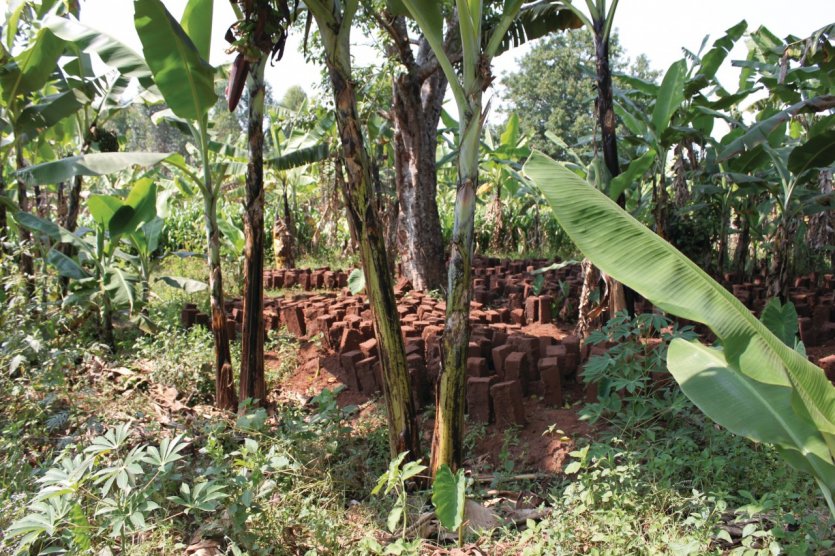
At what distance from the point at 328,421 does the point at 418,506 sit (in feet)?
2.82

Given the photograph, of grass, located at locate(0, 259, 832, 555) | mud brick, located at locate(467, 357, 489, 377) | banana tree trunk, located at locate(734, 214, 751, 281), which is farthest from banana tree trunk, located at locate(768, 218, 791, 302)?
mud brick, located at locate(467, 357, 489, 377)

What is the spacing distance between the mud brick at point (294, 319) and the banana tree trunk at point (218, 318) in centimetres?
180

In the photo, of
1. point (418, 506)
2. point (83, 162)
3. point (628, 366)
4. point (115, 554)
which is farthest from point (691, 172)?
point (115, 554)

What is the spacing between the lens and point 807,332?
5.18 m

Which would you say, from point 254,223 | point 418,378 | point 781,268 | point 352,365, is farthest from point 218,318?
point 781,268

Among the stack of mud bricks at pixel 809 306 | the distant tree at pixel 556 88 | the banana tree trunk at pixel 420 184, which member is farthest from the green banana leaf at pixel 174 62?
the distant tree at pixel 556 88

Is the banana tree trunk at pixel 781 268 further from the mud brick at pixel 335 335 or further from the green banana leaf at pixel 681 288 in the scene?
the mud brick at pixel 335 335

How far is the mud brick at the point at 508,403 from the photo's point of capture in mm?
3871

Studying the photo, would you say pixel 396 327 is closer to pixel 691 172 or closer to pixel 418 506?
pixel 418 506

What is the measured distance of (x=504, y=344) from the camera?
4.74 metres

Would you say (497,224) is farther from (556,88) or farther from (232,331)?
(556,88)

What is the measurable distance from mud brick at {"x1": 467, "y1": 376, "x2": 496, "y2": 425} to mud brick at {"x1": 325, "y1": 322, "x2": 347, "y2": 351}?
178 centimetres

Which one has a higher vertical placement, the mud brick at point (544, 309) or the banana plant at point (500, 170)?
the banana plant at point (500, 170)

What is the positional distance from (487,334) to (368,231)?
1.98 metres
